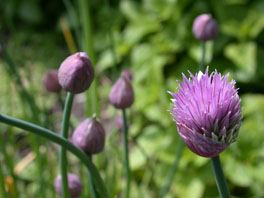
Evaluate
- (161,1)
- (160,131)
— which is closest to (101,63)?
(161,1)

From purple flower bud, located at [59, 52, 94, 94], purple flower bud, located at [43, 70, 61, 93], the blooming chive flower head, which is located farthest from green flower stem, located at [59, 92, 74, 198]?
purple flower bud, located at [43, 70, 61, 93]

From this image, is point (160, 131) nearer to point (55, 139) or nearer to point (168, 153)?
point (168, 153)

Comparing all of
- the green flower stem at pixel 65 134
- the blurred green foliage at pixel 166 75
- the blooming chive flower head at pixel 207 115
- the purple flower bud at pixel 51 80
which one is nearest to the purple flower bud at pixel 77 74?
the green flower stem at pixel 65 134

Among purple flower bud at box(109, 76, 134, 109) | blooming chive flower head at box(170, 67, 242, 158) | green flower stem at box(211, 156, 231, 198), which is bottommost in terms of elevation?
green flower stem at box(211, 156, 231, 198)

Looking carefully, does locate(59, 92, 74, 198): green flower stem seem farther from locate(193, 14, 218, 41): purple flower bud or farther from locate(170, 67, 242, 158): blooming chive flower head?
locate(193, 14, 218, 41): purple flower bud

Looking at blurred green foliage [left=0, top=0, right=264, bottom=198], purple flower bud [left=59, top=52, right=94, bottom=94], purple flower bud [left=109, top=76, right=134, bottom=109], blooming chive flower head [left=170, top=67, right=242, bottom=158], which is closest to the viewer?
blooming chive flower head [left=170, top=67, right=242, bottom=158]

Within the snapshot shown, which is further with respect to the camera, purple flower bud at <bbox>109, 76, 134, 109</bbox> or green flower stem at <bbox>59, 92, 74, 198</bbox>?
purple flower bud at <bbox>109, 76, 134, 109</bbox>

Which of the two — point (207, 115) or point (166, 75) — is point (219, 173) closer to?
point (207, 115)
